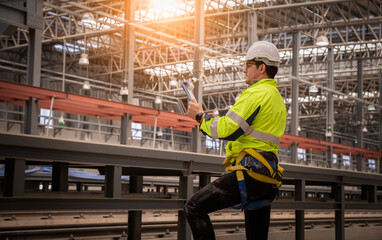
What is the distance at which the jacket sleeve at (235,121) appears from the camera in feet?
10.0

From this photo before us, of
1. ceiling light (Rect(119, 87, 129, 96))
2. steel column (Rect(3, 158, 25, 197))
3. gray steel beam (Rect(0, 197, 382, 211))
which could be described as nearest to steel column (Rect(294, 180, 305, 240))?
gray steel beam (Rect(0, 197, 382, 211))

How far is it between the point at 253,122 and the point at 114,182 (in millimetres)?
1587

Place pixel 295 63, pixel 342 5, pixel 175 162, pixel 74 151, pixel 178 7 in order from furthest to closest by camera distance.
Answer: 1. pixel 342 5
2. pixel 295 63
3. pixel 178 7
4. pixel 175 162
5. pixel 74 151

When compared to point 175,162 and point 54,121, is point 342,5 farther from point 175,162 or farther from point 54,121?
point 175,162

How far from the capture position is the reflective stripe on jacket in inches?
121

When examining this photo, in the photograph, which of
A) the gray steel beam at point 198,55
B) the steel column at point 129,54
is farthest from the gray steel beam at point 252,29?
the steel column at point 129,54

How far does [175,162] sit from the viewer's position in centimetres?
480

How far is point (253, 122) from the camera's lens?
10.5 feet

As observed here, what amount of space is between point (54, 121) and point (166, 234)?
25.8m

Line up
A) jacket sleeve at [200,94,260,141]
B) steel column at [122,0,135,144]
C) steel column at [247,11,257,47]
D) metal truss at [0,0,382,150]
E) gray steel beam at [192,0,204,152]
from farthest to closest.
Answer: metal truss at [0,0,382,150] → steel column at [247,11,257,47] → gray steel beam at [192,0,204,152] → steel column at [122,0,135,144] → jacket sleeve at [200,94,260,141]

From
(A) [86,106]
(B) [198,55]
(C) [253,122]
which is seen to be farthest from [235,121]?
(B) [198,55]

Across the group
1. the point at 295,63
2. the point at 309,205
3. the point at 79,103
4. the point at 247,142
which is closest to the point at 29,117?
the point at 79,103

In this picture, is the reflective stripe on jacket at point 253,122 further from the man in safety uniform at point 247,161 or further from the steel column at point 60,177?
the steel column at point 60,177

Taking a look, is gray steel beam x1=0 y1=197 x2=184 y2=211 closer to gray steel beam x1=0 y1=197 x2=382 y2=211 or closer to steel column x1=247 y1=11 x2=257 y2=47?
gray steel beam x1=0 y1=197 x2=382 y2=211
